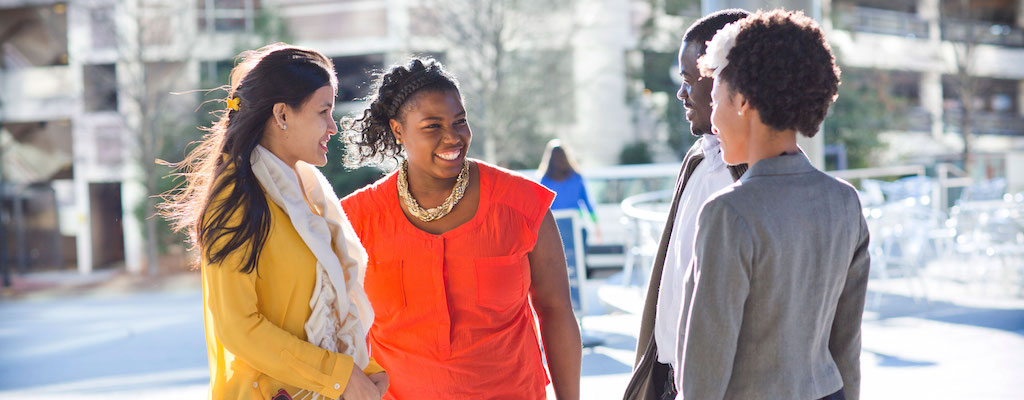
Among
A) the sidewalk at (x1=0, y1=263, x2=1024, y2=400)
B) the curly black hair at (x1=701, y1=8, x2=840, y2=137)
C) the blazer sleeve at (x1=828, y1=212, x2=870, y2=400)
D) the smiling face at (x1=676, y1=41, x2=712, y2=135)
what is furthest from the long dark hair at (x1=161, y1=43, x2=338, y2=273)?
the sidewalk at (x1=0, y1=263, x2=1024, y2=400)

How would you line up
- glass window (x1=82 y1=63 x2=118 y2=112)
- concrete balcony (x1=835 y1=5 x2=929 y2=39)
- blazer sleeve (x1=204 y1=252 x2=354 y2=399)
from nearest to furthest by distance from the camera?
blazer sleeve (x1=204 y1=252 x2=354 y2=399)
glass window (x1=82 y1=63 x2=118 y2=112)
concrete balcony (x1=835 y1=5 x2=929 y2=39)

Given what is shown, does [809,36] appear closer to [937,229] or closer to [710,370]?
[710,370]

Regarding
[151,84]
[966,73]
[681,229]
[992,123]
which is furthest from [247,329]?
[992,123]

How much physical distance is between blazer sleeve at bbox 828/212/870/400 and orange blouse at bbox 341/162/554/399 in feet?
3.10

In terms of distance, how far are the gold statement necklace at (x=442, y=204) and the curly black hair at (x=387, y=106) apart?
18 cm

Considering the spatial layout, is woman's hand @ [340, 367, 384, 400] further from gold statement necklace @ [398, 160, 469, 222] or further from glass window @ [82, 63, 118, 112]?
glass window @ [82, 63, 118, 112]

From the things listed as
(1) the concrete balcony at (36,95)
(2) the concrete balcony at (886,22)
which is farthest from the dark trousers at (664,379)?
(2) the concrete balcony at (886,22)

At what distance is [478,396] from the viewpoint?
8.13ft

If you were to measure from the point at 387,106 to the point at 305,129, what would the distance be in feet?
1.60

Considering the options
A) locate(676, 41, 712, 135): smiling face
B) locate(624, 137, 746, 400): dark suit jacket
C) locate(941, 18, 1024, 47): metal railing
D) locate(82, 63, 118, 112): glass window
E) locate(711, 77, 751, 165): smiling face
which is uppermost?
locate(941, 18, 1024, 47): metal railing

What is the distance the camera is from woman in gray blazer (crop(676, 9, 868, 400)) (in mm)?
1625

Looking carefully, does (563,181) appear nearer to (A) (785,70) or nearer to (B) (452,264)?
(B) (452,264)

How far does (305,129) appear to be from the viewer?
2.25 metres

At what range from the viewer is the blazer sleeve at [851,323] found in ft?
6.01
